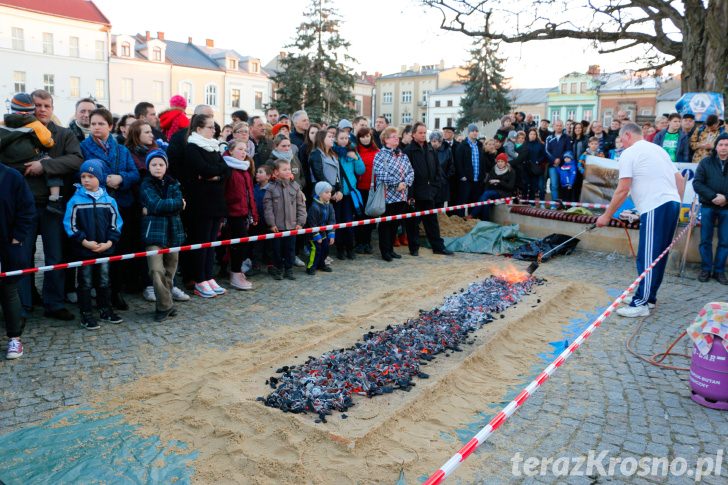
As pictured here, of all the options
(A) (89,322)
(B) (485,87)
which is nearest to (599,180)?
(A) (89,322)

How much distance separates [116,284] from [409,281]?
4.31 meters

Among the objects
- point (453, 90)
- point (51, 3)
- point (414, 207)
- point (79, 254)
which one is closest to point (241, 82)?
point (51, 3)

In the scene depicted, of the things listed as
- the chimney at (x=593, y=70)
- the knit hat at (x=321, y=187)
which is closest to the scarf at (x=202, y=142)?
the knit hat at (x=321, y=187)

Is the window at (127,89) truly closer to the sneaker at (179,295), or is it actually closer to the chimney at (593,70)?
the chimney at (593,70)

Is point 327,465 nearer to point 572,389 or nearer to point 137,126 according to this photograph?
point 572,389

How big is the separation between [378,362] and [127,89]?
56.6 meters

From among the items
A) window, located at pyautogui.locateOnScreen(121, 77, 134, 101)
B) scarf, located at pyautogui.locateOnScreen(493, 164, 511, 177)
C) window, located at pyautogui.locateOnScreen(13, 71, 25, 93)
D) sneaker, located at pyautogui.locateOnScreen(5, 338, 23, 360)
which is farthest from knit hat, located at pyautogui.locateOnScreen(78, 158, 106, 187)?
window, located at pyautogui.locateOnScreen(121, 77, 134, 101)

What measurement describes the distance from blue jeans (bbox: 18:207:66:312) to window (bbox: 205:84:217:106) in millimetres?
56796

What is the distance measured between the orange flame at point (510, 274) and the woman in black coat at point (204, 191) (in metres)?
4.45

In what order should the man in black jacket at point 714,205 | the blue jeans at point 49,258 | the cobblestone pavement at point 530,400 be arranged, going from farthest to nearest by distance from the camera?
the man in black jacket at point 714,205
the blue jeans at point 49,258
the cobblestone pavement at point 530,400

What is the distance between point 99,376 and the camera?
17.6 ft

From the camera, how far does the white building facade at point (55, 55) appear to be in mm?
48844

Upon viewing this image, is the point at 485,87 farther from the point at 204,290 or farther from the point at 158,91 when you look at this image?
the point at 204,290

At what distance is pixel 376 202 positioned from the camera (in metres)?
10.6
